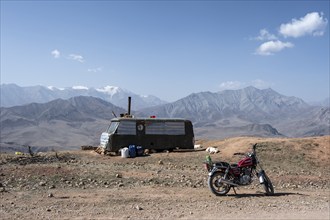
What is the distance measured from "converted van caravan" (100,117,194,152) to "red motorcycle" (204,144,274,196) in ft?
47.0

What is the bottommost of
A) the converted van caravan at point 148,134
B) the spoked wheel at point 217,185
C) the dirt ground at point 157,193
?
the dirt ground at point 157,193

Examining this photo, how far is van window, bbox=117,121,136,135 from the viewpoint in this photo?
87.2ft

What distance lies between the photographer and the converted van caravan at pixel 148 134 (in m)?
26.4

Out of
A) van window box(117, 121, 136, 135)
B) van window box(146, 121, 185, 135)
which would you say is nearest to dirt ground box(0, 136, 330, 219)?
van window box(117, 121, 136, 135)

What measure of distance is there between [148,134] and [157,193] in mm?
14595

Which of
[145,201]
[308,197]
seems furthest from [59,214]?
[308,197]

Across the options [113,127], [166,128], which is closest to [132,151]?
[113,127]

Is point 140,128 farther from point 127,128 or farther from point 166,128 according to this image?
point 166,128

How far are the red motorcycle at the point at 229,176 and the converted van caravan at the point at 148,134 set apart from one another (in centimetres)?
1433

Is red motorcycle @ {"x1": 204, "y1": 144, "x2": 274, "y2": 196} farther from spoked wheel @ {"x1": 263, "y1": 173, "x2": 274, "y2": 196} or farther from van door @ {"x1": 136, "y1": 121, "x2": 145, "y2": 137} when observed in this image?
van door @ {"x1": 136, "y1": 121, "x2": 145, "y2": 137}

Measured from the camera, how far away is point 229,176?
12625 millimetres

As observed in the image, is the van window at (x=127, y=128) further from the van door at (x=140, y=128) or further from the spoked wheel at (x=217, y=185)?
the spoked wheel at (x=217, y=185)

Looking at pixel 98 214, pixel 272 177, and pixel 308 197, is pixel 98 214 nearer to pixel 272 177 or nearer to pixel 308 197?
pixel 308 197

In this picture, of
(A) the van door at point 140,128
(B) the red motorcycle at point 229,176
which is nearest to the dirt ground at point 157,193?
(B) the red motorcycle at point 229,176
